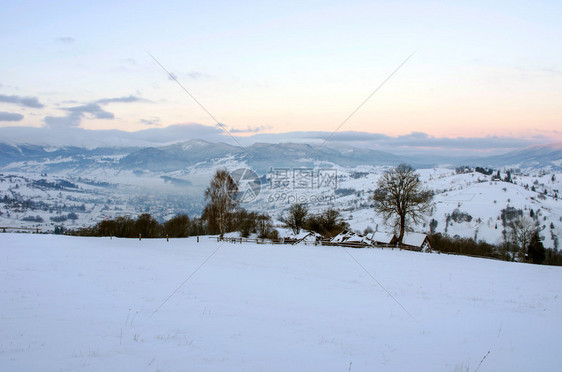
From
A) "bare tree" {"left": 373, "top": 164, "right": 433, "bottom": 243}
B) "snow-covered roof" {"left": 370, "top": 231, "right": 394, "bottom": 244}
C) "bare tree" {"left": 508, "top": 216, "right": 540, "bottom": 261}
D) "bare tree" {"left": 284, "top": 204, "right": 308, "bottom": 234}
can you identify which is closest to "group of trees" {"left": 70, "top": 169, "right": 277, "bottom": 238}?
"bare tree" {"left": 284, "top": 204, "right": 308, "bottom": 234}

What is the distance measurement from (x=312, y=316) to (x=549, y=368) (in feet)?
21.5

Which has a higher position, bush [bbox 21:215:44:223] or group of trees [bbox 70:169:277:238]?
group of trees [bbox 70:169:277:238]

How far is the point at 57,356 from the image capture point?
646 centimetres

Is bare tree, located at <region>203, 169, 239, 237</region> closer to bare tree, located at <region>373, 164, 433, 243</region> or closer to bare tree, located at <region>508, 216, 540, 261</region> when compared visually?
bare tree, located at <region>373, 164, 433, 243</region>

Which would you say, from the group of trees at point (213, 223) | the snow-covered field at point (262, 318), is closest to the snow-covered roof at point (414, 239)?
the group of trees at point (213, 223)

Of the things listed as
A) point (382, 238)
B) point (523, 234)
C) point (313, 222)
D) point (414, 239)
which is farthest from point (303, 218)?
point (523, 234)

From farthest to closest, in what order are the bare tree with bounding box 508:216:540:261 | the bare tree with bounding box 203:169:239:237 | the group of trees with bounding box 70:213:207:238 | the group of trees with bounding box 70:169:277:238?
the group of trees with bounding box 70:213:207:238, the bare tree with bounding box 508:216:540:261, the group of trees with bounding box 70:169:277:238, the bare tree with bounding box 203:169:239:237

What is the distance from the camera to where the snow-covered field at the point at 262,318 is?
7.14 metres

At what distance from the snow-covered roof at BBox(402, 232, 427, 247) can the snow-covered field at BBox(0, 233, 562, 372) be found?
2676cm

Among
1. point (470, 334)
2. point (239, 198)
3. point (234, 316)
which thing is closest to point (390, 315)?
point (470, 334)

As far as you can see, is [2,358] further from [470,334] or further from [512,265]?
[512,265]

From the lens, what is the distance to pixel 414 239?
1829 inches

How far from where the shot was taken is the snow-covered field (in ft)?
23.4

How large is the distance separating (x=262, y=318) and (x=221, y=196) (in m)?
26.1
